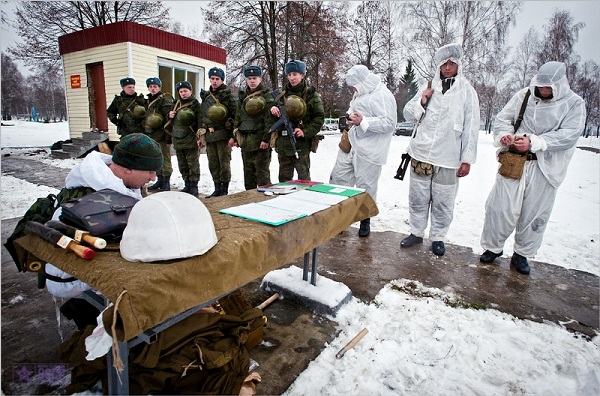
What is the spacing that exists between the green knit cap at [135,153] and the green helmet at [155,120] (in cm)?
464

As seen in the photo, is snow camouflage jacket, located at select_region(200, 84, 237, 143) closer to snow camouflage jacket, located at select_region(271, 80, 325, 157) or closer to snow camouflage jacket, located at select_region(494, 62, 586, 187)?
snow camouflage jacket, located at select_region(271, 80, 325, 157)

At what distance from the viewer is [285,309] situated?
2.55 metres

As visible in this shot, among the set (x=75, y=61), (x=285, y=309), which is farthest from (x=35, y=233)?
(x=75, y=61)

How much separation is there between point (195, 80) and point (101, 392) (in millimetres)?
12189

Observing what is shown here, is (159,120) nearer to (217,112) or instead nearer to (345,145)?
(217,112)

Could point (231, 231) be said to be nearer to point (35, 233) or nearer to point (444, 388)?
point (35, 233)

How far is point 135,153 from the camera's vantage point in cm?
183

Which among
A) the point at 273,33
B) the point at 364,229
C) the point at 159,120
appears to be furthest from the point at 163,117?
the point at 273,33

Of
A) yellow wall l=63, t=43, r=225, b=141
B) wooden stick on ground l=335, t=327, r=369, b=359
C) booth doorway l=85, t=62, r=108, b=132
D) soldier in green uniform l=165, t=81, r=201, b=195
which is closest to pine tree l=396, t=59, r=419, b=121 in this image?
yellow wall l=63, t=43, r=225, b=141

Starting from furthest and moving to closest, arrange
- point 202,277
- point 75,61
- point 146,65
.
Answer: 1. point 75,61
2. point 146,65
3. point 202,277

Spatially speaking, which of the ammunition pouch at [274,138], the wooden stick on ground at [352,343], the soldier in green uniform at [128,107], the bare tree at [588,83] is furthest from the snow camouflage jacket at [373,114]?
the bare tree at [588,83]

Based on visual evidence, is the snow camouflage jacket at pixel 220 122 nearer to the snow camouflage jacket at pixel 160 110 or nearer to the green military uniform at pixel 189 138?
the green military uniform at pixel 189 138

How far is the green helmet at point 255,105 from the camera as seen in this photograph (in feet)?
14.6

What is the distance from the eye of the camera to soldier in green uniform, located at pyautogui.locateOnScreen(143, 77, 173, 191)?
614cm
